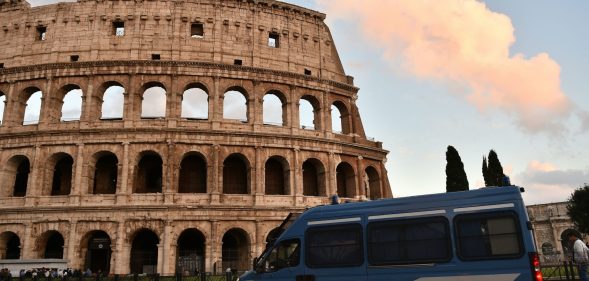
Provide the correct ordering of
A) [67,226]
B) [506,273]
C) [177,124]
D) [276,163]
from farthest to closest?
[276,163] < [177,124] < [67,226] < [506,273]

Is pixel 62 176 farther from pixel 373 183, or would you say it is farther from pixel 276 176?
pixel 373 183

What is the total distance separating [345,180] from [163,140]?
13.2 metres

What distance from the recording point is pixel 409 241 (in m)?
9.59

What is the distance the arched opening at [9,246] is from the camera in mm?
25609

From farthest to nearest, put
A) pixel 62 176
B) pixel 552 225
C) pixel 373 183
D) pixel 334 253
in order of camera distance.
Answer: pixel 552 225, pixel 373 183, pixel 62 176, pixel 334 253

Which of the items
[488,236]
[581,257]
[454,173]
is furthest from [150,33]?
[581,257]

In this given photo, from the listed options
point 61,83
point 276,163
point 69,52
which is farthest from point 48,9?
point 276,163

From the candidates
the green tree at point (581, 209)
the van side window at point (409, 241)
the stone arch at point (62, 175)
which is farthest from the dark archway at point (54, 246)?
the green tree at point (581, 209)

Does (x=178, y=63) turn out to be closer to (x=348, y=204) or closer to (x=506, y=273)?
(x=348, y=204)

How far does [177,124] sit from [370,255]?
19685mm

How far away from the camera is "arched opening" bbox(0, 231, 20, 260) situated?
2561 cm

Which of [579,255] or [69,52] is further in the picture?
[69,52]

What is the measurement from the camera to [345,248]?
10.2 meters

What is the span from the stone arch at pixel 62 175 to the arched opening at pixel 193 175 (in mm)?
6959
